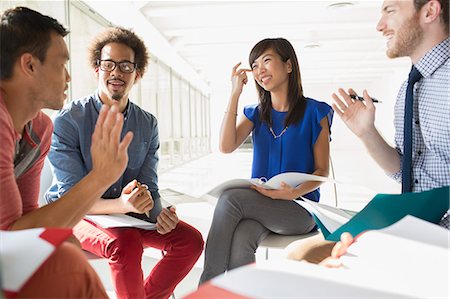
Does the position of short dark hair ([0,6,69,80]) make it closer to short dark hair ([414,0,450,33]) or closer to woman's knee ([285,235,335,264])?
woman's knee ([285,235,335,264])

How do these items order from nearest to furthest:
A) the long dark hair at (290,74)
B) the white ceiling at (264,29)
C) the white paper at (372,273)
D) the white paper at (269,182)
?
the white paper at (372,273) < the white paper at (269,182) < the long dark hair at (290,74) < the white ceiling at (264,29)

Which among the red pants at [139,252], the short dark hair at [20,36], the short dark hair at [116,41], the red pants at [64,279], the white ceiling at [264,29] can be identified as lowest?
the red pants at [139,252]

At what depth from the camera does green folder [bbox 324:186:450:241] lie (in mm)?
1066

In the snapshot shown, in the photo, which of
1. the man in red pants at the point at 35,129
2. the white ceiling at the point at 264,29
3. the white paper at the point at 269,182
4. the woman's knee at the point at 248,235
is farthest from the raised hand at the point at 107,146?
the white ceiling at the point at 264,29

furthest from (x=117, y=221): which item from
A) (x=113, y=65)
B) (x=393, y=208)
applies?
(x=393, y=208)

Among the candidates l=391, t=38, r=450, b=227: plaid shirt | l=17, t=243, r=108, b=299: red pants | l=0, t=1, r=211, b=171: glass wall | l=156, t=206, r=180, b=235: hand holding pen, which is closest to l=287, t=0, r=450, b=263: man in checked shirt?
l=391, t=38, r=450, b=227: plaid shirt

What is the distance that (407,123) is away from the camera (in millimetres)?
1444

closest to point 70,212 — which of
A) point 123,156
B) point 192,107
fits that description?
point 123,156

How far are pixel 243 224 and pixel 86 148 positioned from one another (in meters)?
0.80

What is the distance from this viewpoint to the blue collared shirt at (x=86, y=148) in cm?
188

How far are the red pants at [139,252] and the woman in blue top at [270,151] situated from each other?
0.21 m

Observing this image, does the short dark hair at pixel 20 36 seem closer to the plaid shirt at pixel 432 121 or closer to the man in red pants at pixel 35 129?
the man in red pants at pixel 35 129

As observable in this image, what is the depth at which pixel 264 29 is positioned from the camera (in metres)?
8.10

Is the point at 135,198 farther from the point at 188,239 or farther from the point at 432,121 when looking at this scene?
the point at 432,121
